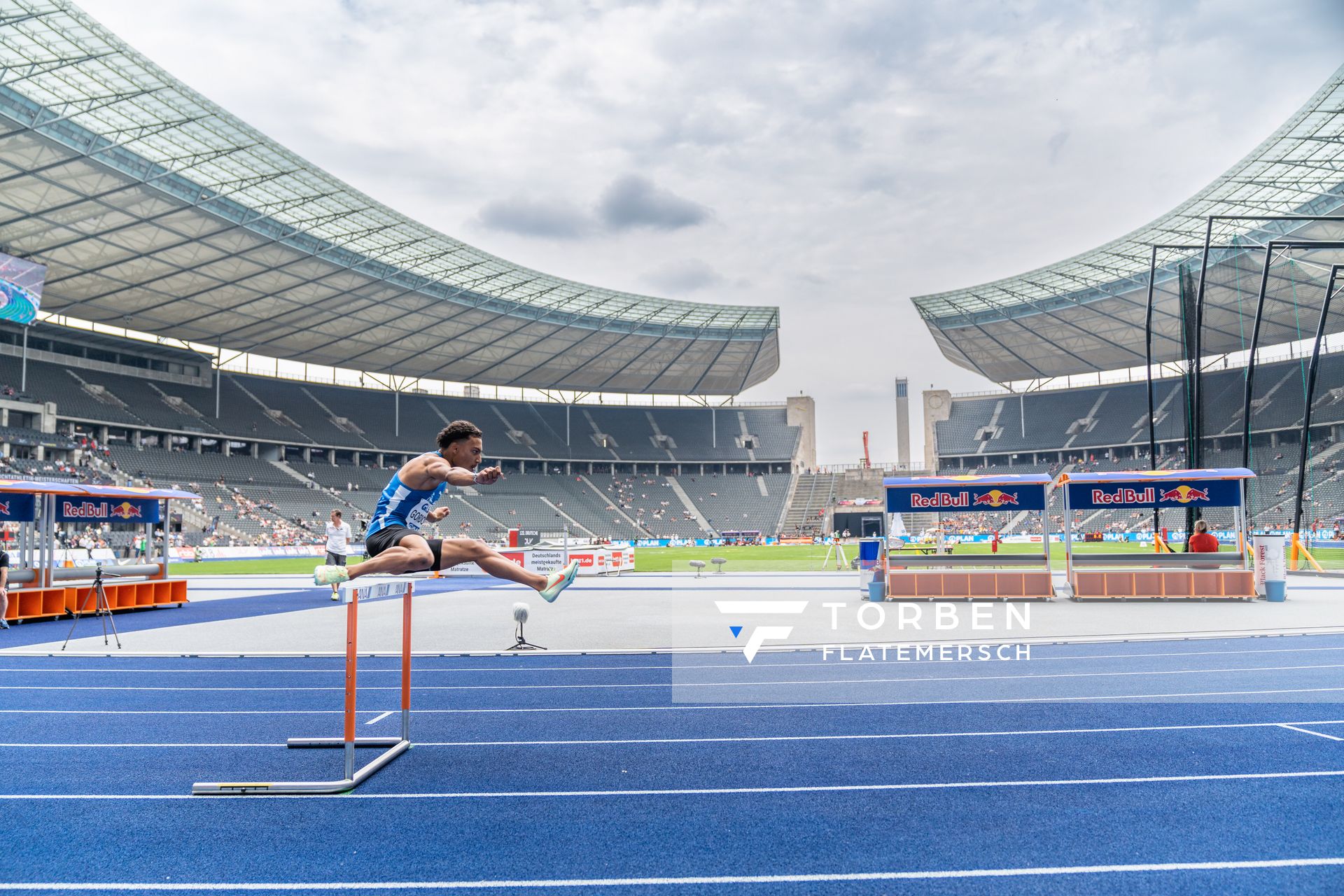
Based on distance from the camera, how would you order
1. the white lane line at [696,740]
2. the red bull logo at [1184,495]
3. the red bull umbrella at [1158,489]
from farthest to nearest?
the red bull logo at [1184,495]
the red bull umbrella at [1158,489]
the white lane line at [696,740]

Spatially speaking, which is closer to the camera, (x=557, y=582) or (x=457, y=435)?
(x=457, y=435)

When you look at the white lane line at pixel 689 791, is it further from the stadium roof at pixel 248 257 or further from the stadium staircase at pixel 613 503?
the stadium staircase at pixel 613 503

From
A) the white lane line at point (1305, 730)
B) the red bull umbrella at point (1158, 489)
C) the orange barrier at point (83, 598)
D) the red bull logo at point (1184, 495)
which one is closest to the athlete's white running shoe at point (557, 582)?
the white lane line at point (1305, 730)

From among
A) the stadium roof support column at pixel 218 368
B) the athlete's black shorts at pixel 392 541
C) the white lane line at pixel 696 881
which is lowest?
the white lane line at pixel 696 881

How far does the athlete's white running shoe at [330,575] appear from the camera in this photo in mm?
5203

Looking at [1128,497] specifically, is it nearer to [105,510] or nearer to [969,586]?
[969,586]

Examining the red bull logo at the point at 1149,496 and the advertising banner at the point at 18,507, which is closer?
the advertising banner at the point at 18,507

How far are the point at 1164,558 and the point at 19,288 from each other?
121 feet

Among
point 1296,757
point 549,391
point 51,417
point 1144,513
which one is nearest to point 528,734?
point 1296,757

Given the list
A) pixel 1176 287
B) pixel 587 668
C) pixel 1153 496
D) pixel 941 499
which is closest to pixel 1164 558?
pixel 1153 496

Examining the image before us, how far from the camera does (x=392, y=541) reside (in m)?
5.89

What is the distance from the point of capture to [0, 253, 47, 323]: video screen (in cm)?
2817

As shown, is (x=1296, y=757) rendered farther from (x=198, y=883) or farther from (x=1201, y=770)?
(x=198, y=883)

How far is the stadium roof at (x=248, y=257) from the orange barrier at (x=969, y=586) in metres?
27.2
